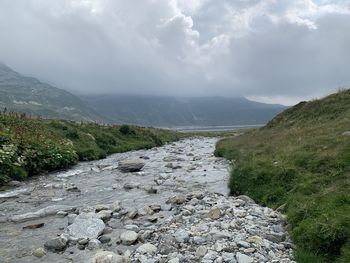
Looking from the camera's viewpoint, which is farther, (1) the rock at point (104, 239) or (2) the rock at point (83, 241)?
(1) the rock at point (104, 239)

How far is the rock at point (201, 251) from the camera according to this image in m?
10.7

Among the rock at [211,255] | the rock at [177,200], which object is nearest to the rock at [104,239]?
the rock at [211,255]

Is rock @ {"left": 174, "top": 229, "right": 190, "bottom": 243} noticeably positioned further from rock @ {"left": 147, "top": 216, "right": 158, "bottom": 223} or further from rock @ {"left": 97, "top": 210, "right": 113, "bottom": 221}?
rock @ {"left": 97, "top": 210, "right": 113, "bottom": 221}

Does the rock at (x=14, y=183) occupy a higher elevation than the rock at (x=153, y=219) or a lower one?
lower

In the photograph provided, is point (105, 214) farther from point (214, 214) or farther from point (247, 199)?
point (247, 199)

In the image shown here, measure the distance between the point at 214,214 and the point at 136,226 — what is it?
9.95 feet

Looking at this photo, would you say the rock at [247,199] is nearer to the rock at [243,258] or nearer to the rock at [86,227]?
the rock at [243,258]

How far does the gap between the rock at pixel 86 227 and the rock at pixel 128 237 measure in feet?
3.41

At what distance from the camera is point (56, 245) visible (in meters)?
12.0

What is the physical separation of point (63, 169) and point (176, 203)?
50.3 ft

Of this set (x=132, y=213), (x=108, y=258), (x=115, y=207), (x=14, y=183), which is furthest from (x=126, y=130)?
(x=108, y=258)

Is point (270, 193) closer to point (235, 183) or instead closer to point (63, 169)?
point (235, 183)

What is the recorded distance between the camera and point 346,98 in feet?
127

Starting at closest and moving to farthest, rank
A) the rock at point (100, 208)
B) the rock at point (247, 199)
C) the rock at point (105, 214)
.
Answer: the rock at point (105, 214) → the rock at point (100, 208) → the rock at point (247, 199)
